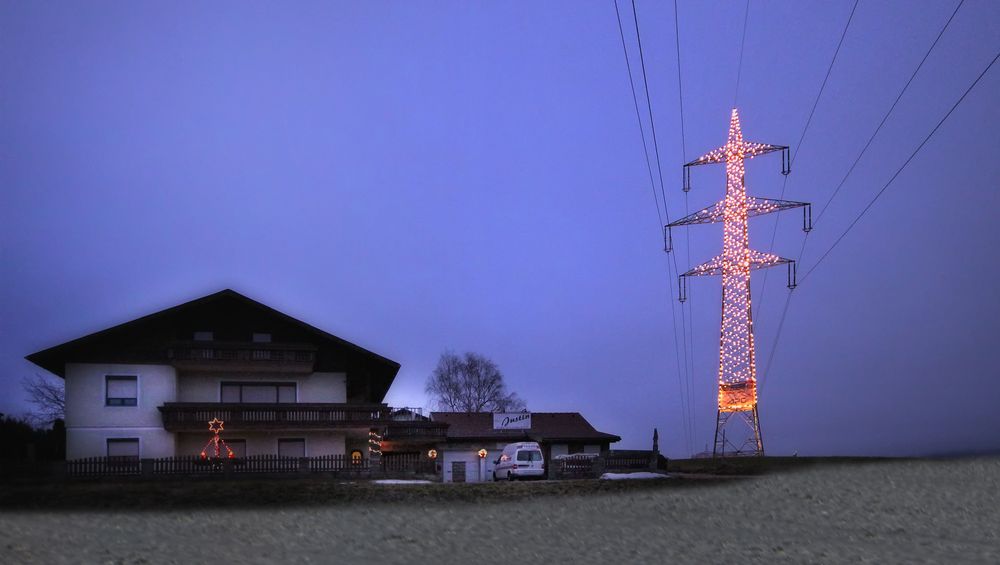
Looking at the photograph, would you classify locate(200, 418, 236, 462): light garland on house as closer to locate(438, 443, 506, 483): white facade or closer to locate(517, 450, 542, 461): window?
locate(438, 443, 506, 483): white facade

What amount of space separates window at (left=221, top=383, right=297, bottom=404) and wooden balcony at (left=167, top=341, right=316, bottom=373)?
1.49 m

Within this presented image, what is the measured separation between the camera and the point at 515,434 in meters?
67.0

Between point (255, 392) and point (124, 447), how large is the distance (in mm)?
6532

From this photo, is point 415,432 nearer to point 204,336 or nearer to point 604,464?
point 204,336

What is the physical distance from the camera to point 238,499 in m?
22.6

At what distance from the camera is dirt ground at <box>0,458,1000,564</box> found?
42.7 ft

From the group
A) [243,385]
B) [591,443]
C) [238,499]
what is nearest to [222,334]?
[243,385]

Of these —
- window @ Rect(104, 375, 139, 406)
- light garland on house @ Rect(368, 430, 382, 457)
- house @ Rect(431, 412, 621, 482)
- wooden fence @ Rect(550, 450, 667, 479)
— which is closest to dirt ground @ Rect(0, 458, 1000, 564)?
wooden fence @ Rect(550, 450, 667, 479)

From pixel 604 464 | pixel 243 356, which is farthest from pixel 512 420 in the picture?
pixel 243 356

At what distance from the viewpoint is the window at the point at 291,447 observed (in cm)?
4800

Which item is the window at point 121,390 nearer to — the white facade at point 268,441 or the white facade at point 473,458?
the white facade at point 268,441

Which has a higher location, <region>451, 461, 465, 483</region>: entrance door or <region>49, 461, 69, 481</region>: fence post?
<region>49, 461, 69, 481</region>: fence post

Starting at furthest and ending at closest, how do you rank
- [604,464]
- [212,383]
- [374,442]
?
[374,442] < [212,383] < [604,464]

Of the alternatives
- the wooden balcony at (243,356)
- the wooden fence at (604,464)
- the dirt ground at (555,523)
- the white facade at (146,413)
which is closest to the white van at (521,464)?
the wooden fence at (604,464)
